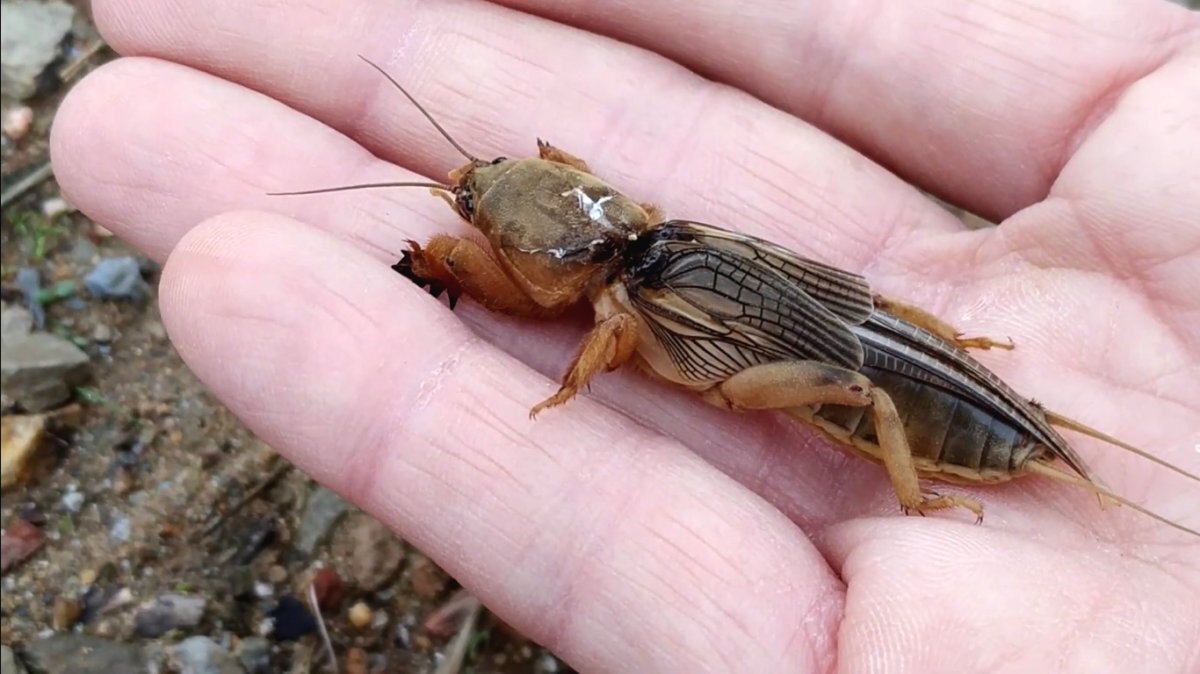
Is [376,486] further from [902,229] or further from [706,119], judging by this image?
[902,229]

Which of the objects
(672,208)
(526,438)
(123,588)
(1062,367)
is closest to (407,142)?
(672,208)

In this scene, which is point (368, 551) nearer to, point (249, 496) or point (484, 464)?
point (249, 496)

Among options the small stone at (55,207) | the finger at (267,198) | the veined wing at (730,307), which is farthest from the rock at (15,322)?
the veined wing at (730,307)

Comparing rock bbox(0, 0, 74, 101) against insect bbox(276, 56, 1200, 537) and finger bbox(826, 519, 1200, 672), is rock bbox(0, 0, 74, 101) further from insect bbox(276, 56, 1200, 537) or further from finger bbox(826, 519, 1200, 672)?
finger bbox(826, 519, 1200, 672)

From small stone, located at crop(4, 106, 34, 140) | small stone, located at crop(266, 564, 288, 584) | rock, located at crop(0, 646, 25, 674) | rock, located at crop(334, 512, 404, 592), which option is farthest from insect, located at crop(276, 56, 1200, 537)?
small stone, located at crop(4, 106, 34, 140)

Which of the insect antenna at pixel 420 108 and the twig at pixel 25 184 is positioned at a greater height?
the insect antenna at pixel 420 108

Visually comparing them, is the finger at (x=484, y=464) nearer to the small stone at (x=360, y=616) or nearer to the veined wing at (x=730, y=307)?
the veined wing at (x=730, y=307)
